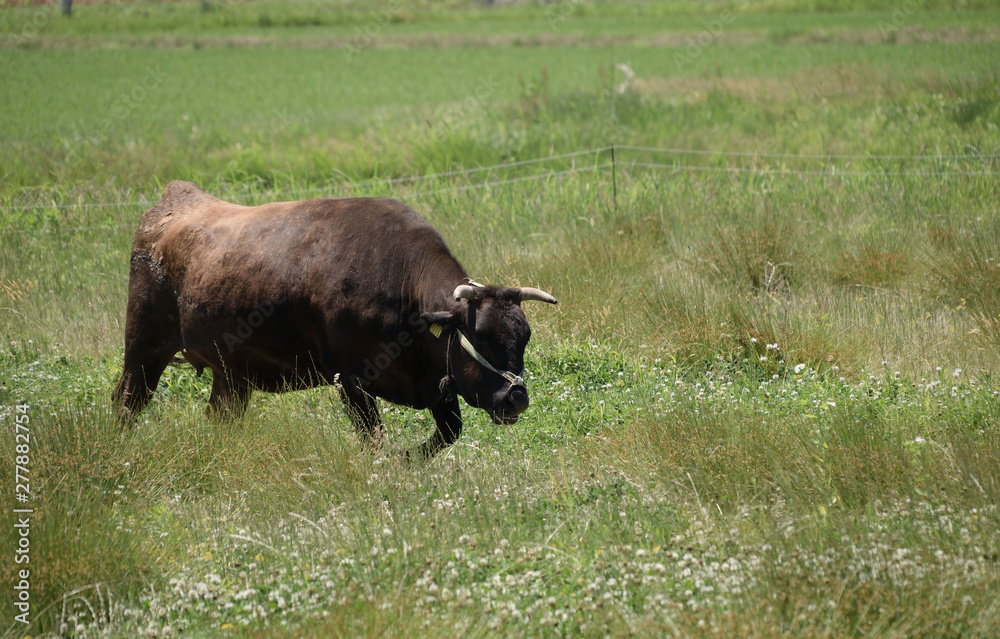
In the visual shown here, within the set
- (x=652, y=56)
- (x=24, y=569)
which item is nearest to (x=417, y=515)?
(x=24, y=569)

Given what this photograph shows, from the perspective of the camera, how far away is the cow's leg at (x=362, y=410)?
211 inches

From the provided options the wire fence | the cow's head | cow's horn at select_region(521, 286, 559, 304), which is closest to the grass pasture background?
the wire fence

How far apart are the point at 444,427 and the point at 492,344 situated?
0.78 metres

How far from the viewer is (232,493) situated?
4.96 metres

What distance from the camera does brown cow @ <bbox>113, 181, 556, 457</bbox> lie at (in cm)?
505

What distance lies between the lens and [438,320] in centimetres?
502

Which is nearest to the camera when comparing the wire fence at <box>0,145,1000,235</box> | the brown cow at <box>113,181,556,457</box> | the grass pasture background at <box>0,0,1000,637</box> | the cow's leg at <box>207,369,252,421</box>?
the grass pasture background at <box>0,0,1000,637</box>

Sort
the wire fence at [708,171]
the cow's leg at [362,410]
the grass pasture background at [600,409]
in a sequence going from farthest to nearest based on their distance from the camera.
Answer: the wire fence at [708,171] → the cow's leg at [362,410] → the grass pasture background at [600,409]

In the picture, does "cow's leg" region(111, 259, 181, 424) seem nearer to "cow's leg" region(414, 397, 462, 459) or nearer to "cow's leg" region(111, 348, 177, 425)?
"cow's leg" region(111, 348, 177, 425)

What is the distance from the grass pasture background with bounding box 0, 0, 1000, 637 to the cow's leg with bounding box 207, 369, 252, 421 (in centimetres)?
15

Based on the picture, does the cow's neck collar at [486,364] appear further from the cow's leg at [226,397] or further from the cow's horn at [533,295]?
the cow's leg at [226,397]

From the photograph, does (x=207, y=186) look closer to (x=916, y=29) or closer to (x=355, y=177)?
(x=355, y=177)

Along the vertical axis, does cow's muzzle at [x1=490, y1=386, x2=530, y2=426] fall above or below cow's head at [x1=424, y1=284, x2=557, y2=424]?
below

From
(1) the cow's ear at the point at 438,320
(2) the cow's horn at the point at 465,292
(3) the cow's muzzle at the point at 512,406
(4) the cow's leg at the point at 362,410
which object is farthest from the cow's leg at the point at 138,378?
(3) the cow's muzzle at the point at 512,406
